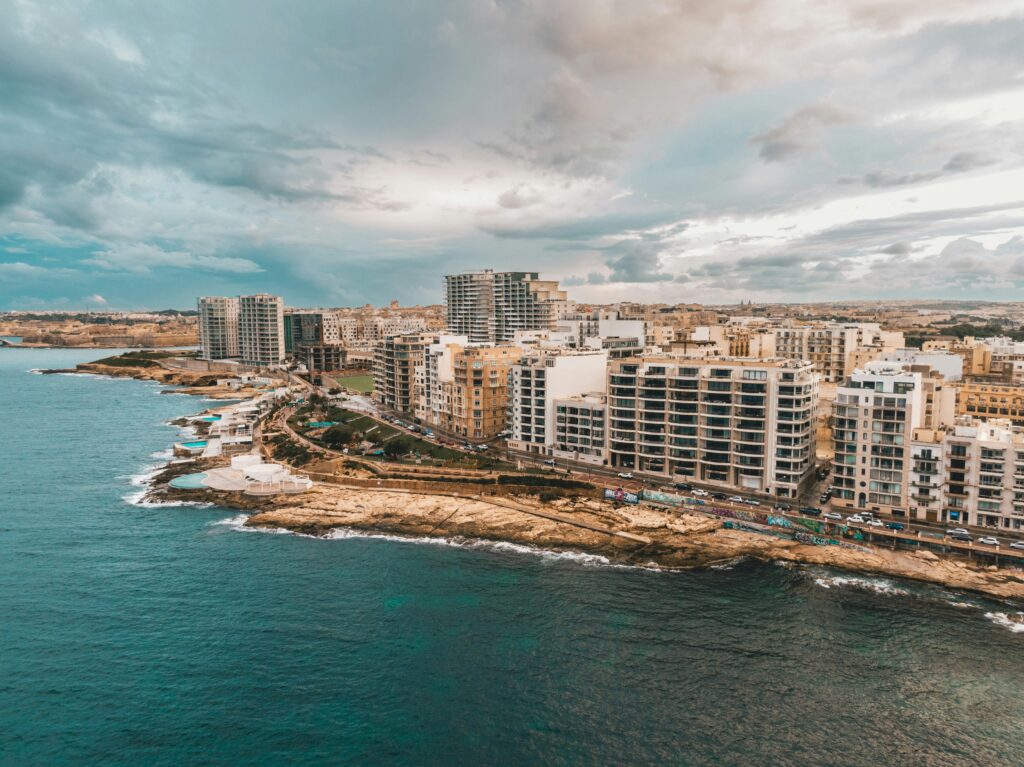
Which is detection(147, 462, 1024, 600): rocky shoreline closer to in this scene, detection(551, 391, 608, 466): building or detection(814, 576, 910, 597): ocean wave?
detection(814, 576, 910, 597): ocean wave

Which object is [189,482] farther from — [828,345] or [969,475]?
[828,345]

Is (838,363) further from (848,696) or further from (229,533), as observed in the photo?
(229,533)

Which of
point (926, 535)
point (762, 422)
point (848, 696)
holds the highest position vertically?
point (762, 422)

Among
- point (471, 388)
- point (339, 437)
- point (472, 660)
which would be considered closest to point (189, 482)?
point (339, 437)

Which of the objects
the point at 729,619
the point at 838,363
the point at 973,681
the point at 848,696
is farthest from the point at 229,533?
the point at 838,363

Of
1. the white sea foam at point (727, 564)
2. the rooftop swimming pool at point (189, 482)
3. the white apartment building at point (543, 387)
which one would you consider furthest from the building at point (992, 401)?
the rooftop swimming pool at point (189, 482)

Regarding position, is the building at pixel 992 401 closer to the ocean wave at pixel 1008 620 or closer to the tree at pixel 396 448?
the ocean wave at pixel 1008 620
